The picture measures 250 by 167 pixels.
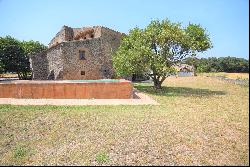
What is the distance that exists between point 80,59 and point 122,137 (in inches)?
1206

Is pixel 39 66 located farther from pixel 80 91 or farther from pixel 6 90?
pixel 80 91

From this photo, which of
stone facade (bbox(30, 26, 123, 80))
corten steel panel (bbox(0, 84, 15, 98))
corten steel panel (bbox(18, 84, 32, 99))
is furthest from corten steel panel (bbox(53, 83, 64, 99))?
stone facade (bbox(30, 26, 123, 80))

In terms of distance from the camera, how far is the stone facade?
4028 centimetres

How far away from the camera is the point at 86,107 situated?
17703 millimetres

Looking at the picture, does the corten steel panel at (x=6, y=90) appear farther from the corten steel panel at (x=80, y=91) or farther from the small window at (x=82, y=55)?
the small window at (x=82, y=55)

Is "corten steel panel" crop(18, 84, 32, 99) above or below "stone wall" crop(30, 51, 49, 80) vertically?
below

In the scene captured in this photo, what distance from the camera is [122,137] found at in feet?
36.9

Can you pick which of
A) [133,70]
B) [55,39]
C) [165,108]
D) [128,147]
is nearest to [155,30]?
[133,70]

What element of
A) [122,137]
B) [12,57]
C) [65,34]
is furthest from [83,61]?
[122,137]

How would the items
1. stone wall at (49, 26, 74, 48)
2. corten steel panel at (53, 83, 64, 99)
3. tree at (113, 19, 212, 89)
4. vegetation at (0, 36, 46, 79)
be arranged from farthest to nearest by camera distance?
vegetation at (0, 36, 46, 79) < stone wall at (49, 26, 74, 48) < tree at (113, 19, 212, 89) < corten steel panel at (53, 83, 64, 99)

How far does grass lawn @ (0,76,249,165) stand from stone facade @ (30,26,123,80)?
77.5 ft

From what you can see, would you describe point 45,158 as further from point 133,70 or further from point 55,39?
point 55,39

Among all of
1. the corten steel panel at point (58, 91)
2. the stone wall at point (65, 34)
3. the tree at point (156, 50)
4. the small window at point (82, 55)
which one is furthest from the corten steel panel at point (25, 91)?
the stone wall at point (65, 34)

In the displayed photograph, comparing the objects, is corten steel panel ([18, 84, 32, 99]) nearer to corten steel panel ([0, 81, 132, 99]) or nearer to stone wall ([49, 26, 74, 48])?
corten steel panel ([0, 81, 132, 99])
